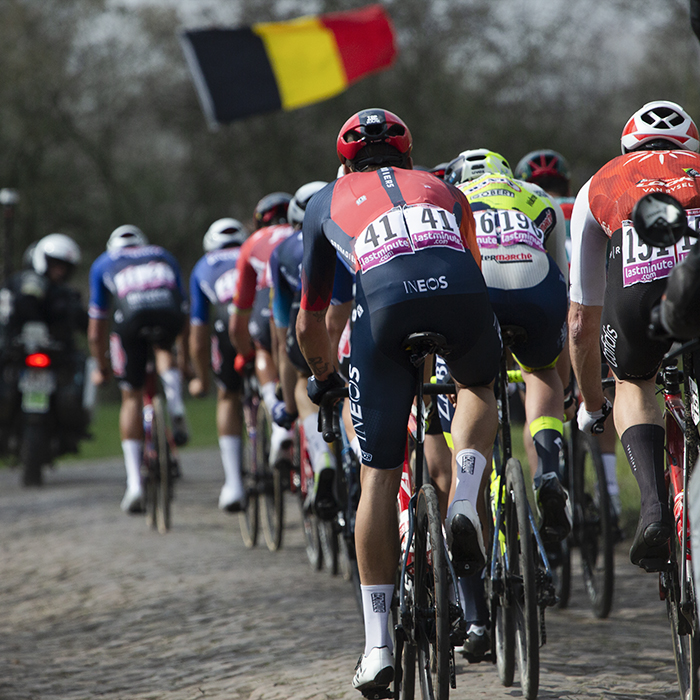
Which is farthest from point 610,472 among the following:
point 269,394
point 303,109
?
point 303,109

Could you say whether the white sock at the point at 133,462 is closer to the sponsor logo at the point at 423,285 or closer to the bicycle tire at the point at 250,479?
the bicycle tire at the point at 250,479

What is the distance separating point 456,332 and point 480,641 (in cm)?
137

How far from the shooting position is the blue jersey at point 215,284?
8.62 meters

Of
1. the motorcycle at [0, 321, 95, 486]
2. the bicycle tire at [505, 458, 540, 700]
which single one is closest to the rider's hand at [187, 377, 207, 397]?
the motorcycle at [0, 321, 95, 486]

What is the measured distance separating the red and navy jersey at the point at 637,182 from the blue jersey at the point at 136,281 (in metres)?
5.47

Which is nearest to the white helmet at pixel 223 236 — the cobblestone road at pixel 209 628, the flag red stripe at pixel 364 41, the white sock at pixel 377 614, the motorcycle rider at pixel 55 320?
the cobblestone road at pixel 209 628

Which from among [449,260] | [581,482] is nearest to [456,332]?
[449,260]

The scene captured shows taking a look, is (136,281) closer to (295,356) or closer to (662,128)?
(295,356)

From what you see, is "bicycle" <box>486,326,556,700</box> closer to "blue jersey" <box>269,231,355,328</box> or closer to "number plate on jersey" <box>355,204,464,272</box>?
"number plate on jersey" <box>355,204,464,272</box>

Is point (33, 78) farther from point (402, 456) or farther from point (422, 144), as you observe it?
point (402, 456)

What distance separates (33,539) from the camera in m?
8.48

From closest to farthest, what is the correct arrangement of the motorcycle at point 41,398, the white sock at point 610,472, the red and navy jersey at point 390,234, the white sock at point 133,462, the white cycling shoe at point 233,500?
the red and navy jersey at point 390,234 < the white sock at point 610,472 < the white cycling shoe at point 233,500 < the white sock at point 133,462 < the motorcycle at point 41,398

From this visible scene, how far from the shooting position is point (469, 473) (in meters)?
3.76

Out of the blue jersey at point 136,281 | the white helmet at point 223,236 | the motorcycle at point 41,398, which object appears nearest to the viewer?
the blue jersey at point 136,281
